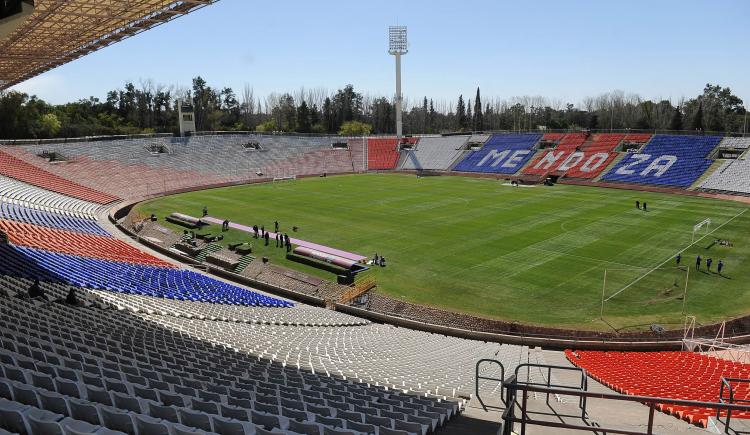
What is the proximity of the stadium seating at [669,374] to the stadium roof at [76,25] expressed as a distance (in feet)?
68.0

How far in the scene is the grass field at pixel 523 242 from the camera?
86.2 ft

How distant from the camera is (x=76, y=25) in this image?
2878 cm

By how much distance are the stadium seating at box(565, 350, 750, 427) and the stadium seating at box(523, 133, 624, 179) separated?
175 feet

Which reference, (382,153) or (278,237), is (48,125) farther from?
(278,237)

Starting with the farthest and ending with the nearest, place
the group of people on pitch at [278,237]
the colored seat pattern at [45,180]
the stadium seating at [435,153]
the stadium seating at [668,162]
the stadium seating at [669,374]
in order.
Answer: the stadium seating at [435,153], the stadium seating at [668,162], the colored seat pattern at [45,180], the group of people on pitch at [278,237], the stadium seating at [669,374]

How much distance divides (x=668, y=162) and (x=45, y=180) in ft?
234

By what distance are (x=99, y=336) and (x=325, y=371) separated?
5306 mm

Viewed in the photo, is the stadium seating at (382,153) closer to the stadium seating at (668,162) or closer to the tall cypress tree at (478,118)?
the stadium seating at (668,162)

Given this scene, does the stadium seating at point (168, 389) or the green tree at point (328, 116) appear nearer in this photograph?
the stadium seating at point (168, 389)

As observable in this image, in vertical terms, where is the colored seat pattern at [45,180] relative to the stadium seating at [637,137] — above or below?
below

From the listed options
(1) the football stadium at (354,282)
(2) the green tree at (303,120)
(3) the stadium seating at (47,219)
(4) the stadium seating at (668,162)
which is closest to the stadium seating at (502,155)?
(1) the football stadium at (354,282)

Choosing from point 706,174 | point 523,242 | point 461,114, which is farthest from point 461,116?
point 523,242

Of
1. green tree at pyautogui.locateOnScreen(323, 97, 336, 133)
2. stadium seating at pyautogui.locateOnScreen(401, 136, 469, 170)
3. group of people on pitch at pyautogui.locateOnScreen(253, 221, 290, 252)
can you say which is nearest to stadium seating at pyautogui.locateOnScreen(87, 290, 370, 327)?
group of people on pitch at pyautogui.locateOnScreen(253, 221, 290, 252)

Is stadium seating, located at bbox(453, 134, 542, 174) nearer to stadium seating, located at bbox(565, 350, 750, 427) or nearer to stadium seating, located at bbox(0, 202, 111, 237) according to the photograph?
stadium seating, located at bbox(0, 202, 111, 237)
